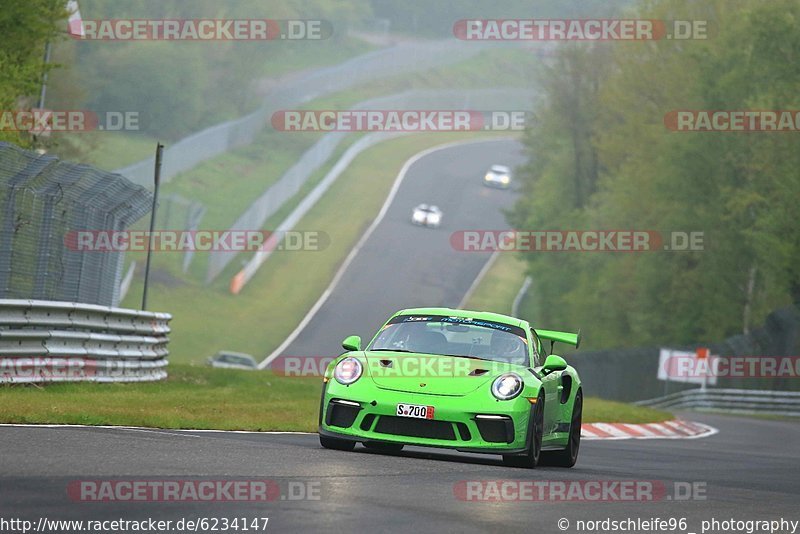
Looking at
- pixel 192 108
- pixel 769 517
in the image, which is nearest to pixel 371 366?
pixel 769 517

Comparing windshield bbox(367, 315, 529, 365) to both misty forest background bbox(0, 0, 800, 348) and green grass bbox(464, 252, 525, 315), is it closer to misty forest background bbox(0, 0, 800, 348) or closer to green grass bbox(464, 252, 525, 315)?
misty forest background bbox(0, 0, 800, 348)

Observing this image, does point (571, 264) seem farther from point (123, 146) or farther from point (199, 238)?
point (123, 146)

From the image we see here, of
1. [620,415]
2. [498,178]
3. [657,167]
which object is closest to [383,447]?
[620,415]

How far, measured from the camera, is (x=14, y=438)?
11664mm

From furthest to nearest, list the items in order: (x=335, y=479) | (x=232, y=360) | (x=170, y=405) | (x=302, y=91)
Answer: (x=302, y=91) < (x=232, y=360) < (x=170, y=405) < (x=335, y=479)

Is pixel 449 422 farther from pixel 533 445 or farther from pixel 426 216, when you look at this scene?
pixel 426 216

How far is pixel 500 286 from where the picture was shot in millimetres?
77938

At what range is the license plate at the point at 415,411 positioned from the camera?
41.3ft

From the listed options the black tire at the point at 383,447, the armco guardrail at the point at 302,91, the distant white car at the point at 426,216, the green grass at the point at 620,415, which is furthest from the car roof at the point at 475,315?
the distant white car at the point at 426,216

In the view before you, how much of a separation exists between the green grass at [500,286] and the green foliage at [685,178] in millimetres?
4088

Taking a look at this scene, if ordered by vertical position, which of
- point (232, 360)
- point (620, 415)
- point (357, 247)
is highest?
point (357, 247)

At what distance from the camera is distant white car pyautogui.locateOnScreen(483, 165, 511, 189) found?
96812 millimetres

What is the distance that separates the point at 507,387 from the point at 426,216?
71.7 m

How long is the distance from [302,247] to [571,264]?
47.8 ft
